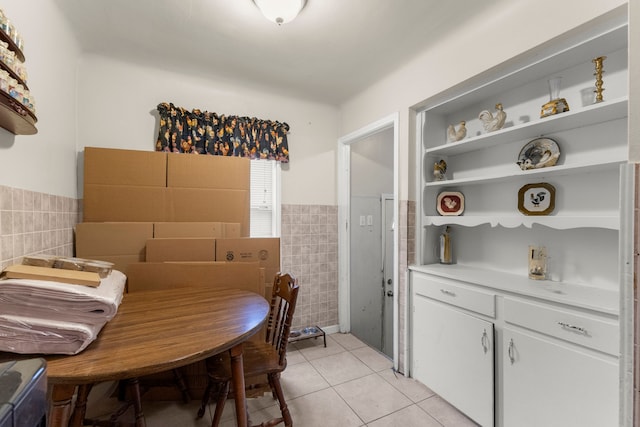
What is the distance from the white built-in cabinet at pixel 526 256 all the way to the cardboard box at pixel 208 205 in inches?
57.9

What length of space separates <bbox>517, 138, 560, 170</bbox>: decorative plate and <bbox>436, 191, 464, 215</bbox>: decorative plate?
49cm

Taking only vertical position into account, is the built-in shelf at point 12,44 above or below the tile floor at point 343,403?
above

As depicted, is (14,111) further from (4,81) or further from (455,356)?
(455,356)

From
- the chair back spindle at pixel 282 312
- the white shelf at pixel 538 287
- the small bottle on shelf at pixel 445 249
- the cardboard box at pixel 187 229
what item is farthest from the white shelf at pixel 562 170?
the cardboard box at pixel 187 229

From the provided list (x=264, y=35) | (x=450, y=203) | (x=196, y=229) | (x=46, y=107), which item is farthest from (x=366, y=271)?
(x=46, y=107)

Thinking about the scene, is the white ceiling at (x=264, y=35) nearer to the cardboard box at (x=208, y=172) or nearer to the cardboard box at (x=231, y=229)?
the cardboard box at (x=208, y=172)

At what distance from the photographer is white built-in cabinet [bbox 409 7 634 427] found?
4.27 ft

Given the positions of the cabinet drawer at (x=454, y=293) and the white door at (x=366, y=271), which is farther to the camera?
the white door at (x=366, y=271)

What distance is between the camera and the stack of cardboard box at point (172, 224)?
1892 mm

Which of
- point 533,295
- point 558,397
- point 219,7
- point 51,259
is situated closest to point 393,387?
point 558,397

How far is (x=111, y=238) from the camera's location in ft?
6.43

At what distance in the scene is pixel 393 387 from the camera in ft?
6.93

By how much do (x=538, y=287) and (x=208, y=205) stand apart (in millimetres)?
2301

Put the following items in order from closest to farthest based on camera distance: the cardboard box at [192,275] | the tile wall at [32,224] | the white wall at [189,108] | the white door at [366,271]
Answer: the tile wall at [32,224] < the cardboard box at [192,275] < the white wall at [189,108] < the white door at [366,271]
